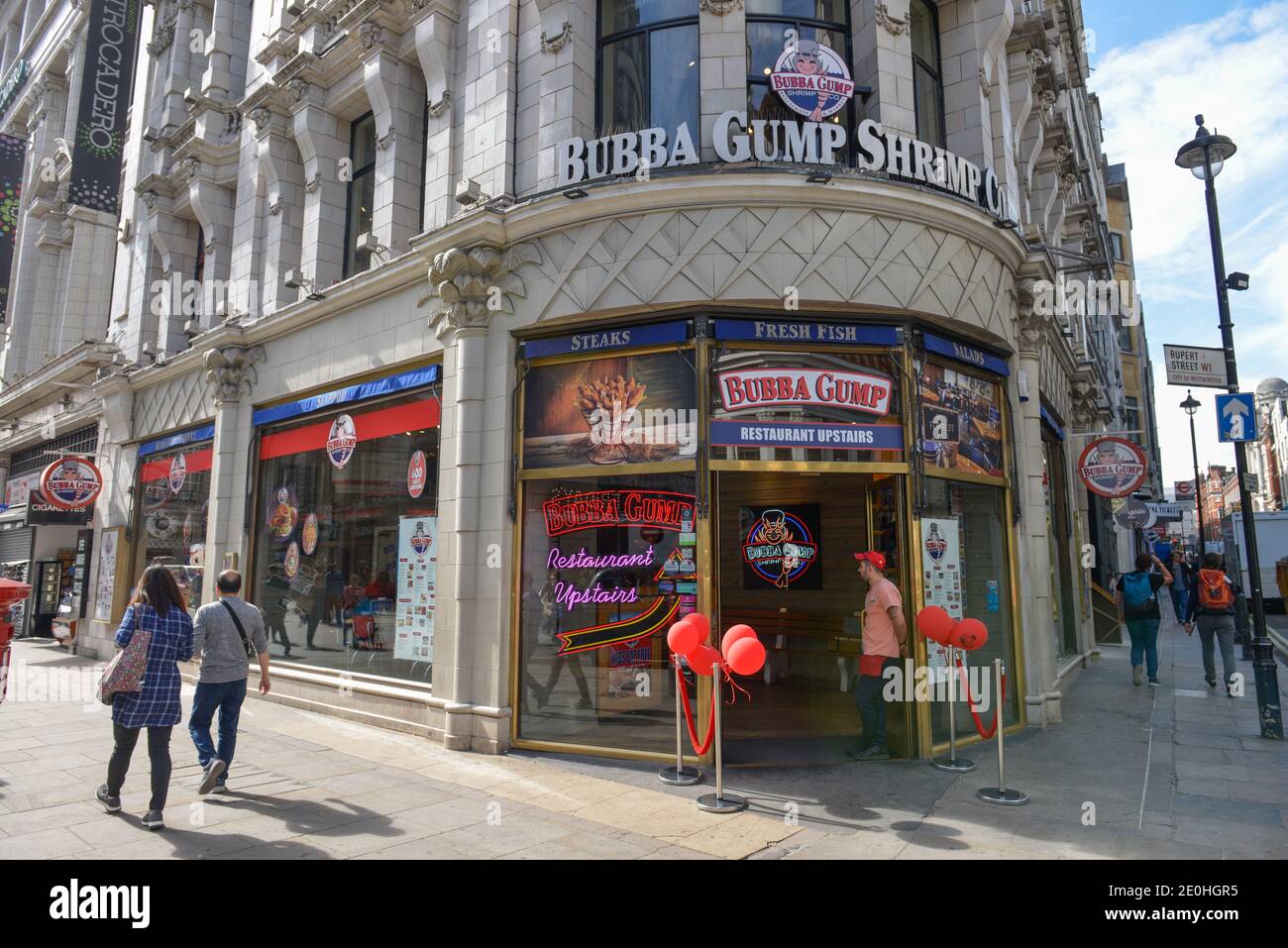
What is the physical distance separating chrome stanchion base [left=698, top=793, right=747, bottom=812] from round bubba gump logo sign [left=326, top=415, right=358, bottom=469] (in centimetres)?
752

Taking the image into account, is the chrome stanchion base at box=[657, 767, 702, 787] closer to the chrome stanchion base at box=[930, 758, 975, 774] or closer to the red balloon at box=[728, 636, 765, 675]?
the red balloon at box=[728, 636, 765, 675]

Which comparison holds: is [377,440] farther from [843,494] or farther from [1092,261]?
[1092,261]

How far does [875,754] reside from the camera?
8.11 m

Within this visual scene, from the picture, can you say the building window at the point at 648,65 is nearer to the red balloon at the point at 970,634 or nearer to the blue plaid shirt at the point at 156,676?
the red balloon at the point at 970,634

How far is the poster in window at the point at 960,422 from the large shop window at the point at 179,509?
500 inches

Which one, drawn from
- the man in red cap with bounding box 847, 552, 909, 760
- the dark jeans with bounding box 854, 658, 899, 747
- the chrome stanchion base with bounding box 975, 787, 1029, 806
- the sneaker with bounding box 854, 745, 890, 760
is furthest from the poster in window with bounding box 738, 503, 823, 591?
the chrome stanchion base with bounding box 975, 787, 1029, 806

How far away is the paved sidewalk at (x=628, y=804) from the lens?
18.1 ft

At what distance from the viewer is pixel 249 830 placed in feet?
19.1

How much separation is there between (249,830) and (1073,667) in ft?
42.7

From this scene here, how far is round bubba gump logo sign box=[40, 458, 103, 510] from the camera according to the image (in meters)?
16.9

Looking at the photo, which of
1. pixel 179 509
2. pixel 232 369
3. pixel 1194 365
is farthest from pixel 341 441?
pixel 1194 365

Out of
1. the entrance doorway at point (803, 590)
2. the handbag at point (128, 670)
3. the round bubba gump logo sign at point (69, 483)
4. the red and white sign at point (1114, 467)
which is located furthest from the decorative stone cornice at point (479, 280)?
the round bubba gump logo sign at point (69, 483)

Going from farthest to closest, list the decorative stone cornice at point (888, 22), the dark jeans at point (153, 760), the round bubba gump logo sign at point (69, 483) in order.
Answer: the round bubba gump logo sign at point (69, 483) < the decorative stone cornice at point (888, 22) < the dark jeans at point (153, 760)

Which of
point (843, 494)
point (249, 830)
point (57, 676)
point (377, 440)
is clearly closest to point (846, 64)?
point (843, 494)
